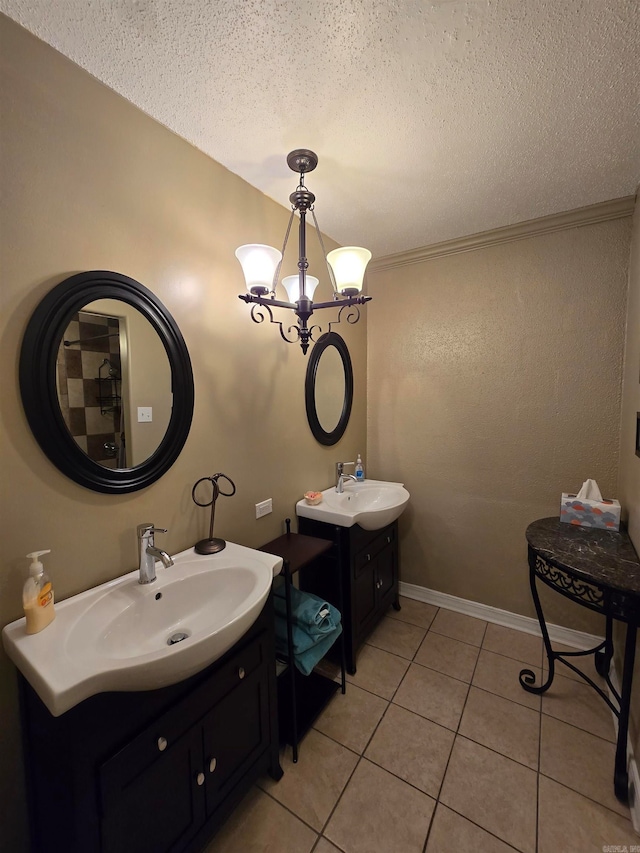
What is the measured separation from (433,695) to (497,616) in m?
0.83

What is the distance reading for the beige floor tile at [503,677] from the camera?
175cm

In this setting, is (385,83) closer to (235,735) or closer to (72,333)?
(72,333)

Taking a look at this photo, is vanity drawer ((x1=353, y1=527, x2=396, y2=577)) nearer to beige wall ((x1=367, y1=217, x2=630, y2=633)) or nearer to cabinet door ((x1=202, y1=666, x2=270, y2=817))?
beige wall ((x1=367, y1=217, x2=630, y2=633))

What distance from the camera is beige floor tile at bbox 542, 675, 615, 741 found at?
1.59 metres

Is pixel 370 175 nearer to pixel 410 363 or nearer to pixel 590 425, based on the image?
pixel 410 363

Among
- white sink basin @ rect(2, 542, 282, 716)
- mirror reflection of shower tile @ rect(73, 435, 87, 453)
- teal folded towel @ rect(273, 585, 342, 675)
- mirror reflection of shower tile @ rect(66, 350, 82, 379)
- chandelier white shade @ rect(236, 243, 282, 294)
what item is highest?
chandelier white shade @ rect(236, 243, 282, 294)

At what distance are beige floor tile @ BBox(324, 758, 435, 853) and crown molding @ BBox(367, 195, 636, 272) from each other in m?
2.86

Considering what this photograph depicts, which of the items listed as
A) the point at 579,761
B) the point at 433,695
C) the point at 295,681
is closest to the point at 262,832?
the point at 295,681

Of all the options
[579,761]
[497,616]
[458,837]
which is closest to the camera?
[458,837]

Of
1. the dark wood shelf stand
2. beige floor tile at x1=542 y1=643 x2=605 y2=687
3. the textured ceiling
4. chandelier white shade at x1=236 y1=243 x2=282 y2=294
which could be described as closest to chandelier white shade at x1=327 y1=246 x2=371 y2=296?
chandelier white shade at x1=236 y1=243 x2=282 y2=294

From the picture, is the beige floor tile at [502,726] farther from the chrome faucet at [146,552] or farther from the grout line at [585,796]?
the chrome faucet at [146,552]

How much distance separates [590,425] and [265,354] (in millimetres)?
1937

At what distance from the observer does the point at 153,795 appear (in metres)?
0.91

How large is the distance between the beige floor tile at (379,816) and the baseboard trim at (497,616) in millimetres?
1280
